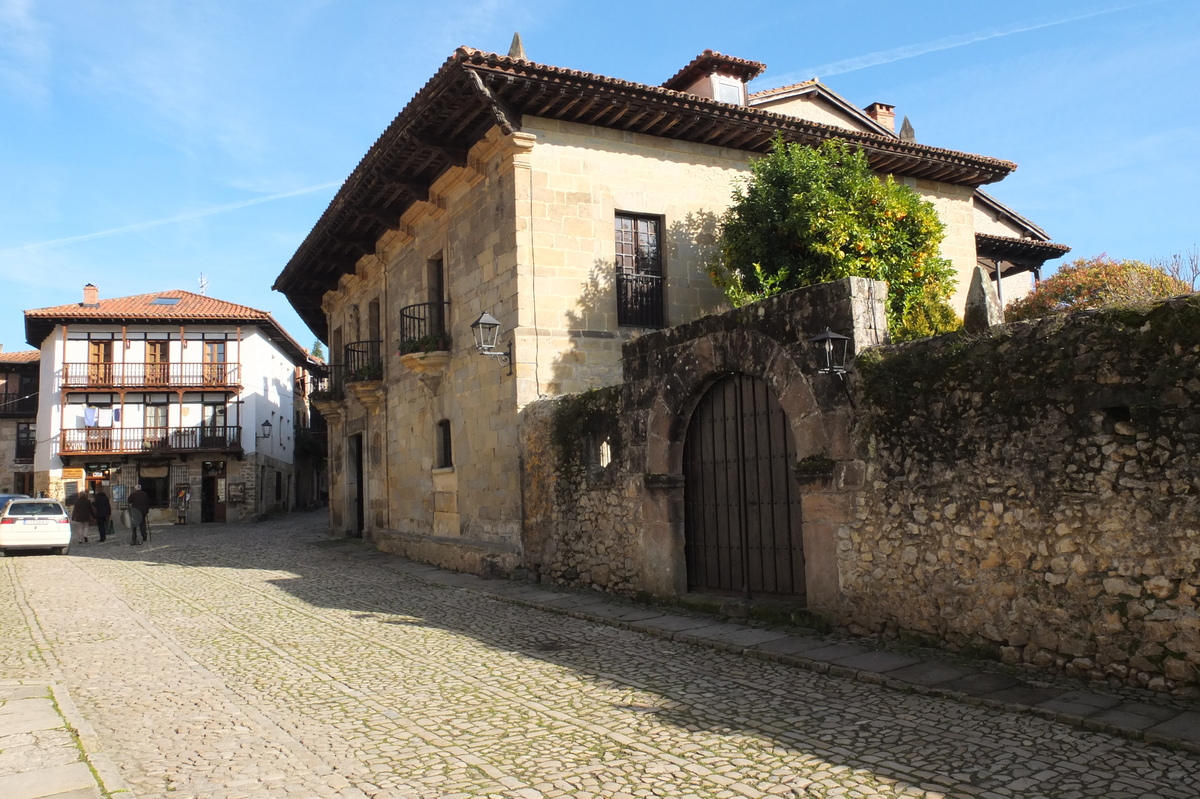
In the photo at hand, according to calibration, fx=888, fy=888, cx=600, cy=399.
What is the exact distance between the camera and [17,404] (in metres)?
41.2

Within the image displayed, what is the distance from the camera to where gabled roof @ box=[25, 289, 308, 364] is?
34.1 meters

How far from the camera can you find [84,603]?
11008 mm

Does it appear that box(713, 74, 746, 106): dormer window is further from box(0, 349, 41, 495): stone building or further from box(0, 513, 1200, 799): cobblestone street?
box(0, 349, 41, 495): stone building

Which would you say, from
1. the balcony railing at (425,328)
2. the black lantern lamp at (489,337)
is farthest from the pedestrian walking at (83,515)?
the black lantern lamp at (489,337)

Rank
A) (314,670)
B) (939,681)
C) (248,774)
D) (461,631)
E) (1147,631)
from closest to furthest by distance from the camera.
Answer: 1. (248,774)
2. (1147,631)
3. (939,681)
4. (314,670)
5. (461,631)

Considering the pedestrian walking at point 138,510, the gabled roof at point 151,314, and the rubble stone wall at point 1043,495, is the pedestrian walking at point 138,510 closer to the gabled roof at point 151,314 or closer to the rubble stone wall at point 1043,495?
the gabled roof at point 151,314

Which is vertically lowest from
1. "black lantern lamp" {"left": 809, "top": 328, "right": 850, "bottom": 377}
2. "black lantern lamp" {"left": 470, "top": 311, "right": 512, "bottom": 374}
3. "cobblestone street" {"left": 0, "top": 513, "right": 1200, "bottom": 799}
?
"cobblestone street" {"left": 0, "top": 513, "right": 1200, "bottom": 799}

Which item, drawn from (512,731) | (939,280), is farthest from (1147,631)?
(939,280)

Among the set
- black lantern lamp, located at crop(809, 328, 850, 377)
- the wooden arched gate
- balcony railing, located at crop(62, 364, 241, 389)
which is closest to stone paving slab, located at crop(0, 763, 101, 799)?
black lantern lamp, located at crop(809, 328, 850, 377)

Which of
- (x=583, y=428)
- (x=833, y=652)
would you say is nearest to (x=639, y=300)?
(x=583, y=428)

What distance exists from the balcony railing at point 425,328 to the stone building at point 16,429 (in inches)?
1303

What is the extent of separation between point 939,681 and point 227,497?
3310 cm

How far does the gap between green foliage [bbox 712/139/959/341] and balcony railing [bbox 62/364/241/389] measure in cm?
2823

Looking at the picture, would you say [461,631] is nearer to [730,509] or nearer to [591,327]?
[730,509]
